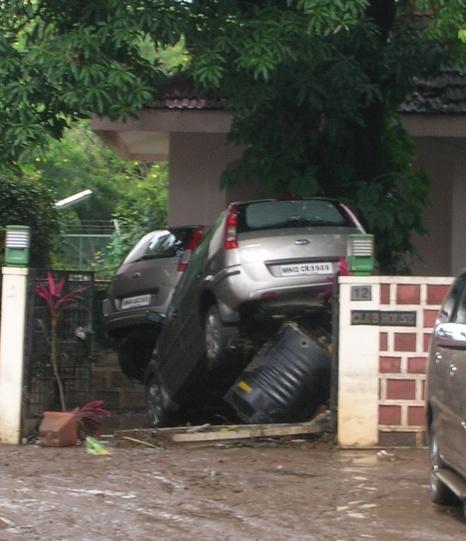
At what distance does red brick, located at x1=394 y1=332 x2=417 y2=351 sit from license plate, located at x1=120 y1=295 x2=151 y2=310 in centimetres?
570

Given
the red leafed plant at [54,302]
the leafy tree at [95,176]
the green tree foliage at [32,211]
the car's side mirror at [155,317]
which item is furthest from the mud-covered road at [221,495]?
the leafy tree at [95,176]

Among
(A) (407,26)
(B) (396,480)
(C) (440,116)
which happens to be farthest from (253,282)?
(C) (440,116)

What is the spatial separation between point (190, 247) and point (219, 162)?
12.3 ft

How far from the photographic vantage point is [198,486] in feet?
29.6

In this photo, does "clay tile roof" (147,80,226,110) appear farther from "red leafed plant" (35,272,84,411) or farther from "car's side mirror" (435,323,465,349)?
"car's side mirror" (435,323,465,349)

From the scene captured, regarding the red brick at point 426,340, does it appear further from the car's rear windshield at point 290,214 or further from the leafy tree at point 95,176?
the leafy tree at point 95,176

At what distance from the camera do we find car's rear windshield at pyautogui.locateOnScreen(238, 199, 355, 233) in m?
12.0

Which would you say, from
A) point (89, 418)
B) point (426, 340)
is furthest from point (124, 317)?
point (426, 340)

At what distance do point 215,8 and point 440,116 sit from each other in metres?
6.14

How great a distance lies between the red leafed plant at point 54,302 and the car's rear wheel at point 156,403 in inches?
64.2

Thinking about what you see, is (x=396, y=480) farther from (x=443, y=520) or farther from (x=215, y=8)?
(x=215, y=8)

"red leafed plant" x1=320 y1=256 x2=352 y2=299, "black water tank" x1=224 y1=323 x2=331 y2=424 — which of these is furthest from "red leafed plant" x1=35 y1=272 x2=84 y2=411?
"red leafed plant" x1=320 y1=256 x2=352 y2=299

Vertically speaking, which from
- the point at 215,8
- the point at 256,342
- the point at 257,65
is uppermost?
the point at 215,8

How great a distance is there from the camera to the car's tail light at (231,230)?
11.7 m
